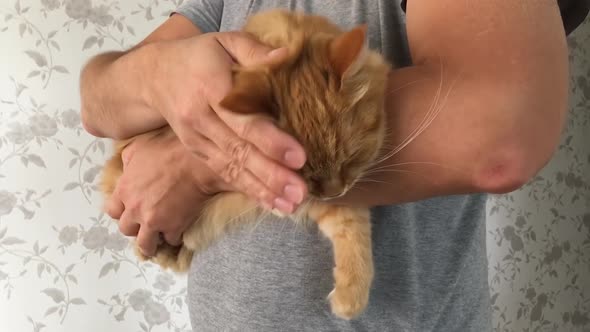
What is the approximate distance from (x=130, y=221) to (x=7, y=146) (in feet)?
3.20

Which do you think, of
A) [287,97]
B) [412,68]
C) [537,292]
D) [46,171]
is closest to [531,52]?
[412,68]

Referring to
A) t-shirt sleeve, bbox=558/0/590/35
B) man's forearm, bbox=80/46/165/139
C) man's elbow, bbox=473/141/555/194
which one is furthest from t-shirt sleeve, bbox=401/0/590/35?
man's forearm, bbox=80/46/165/139

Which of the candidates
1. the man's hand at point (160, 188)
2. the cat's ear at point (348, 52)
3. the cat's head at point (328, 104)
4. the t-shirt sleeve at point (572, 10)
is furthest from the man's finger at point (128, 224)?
the t-shirt sleeve at point (572, 10)

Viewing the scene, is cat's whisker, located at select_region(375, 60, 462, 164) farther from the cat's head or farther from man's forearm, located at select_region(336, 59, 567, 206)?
the cat's head

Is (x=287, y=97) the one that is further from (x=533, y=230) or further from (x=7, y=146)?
(x=533, y=230)

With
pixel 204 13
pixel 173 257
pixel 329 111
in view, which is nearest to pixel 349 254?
pixel 329 111

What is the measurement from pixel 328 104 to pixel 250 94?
16 centimetres

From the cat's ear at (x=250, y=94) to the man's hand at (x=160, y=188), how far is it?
0.56 feet

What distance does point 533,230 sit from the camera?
207 cm

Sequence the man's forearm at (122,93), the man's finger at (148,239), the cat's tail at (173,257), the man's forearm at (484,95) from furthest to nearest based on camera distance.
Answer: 1. the cat's tail at (173,257)
2. the man's finger at (148,239)
3. the man's forearm at (122,93)
4. the man's forearm at (484,95)

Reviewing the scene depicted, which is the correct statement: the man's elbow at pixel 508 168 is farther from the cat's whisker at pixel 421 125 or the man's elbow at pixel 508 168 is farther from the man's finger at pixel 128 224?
the man's finger at pixel 128 224

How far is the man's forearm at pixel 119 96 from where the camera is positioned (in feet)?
2.77

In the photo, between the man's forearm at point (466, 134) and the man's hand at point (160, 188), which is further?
the man's hand at point (160, 188)

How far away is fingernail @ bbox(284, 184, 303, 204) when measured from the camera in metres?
0.65
